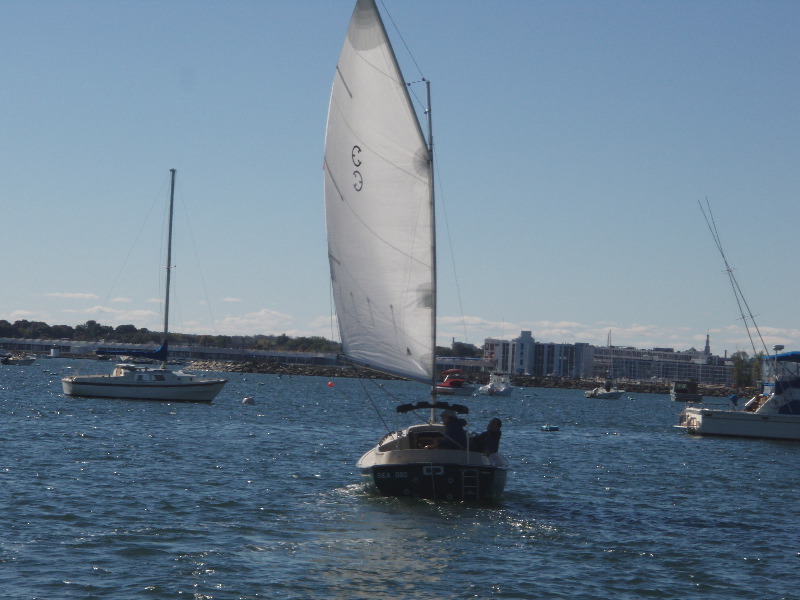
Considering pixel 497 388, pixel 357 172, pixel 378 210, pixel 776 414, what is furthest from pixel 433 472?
pixel 497 388

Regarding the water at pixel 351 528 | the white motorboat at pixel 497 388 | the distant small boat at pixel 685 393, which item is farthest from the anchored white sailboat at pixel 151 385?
the distant small boat at pixel 685 393

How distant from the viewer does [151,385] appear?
75438 millimetres

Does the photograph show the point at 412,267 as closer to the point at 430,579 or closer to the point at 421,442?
the point at 421,442

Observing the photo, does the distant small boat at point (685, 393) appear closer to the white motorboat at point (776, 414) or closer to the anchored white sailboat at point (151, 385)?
the anchored white sailboat at point (151, 385)

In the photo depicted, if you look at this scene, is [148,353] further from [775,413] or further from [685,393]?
[685,393]

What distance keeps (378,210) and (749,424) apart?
37.7 metres

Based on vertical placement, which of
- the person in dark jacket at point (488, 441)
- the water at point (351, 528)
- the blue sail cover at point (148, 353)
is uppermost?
the blue sail cover at point (148, 353)

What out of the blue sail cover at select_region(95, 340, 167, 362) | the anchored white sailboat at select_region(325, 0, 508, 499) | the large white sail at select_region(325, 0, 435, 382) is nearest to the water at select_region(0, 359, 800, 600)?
the anchored white sailboat at select_region(325, 0, 508, 499)

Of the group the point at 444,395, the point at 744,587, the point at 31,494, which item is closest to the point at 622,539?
the point at 744,587

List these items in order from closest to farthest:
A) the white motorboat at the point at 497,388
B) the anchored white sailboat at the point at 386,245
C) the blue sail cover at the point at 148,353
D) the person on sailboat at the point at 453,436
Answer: the person on sailboat at the point at 453,436, the anchored white sailboat at the point at 386,245, the blue sail cover at the point at 148,353, the white motorboat at the point at 497,388

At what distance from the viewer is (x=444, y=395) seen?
487 feet

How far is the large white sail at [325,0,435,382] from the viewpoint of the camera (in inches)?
1158

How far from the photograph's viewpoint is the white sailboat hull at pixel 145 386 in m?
75.6

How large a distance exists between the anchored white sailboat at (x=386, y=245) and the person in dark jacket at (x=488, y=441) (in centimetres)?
27
